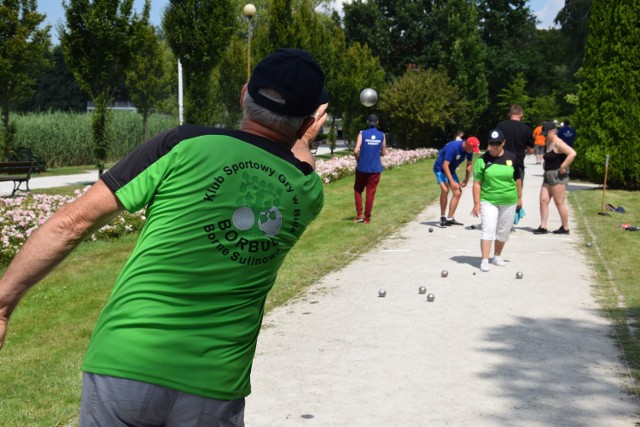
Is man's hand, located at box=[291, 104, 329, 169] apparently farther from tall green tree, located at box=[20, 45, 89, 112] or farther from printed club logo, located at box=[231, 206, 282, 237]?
tall green tree, located at box=[20, 45, 89, 112]

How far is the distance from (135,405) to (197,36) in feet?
70.6

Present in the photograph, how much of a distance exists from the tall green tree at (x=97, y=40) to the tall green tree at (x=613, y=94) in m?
12.9

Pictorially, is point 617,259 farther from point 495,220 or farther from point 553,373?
point 553,373

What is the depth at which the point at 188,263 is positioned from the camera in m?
2.32

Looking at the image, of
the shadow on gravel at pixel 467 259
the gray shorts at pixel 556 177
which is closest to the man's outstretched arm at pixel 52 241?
the shadow on gravel at pixel 467 259

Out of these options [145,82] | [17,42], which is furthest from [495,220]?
[145,82]

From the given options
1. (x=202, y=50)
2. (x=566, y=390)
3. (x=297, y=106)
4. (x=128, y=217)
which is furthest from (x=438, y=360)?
(x=202, y=50)

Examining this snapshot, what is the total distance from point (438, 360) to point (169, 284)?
4571 millimetres

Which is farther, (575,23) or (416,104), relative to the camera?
(575,23)

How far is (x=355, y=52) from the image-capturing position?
41719 millimetres

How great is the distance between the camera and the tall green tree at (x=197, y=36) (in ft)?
75.3

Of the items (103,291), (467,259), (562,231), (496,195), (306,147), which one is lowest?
(103,291)

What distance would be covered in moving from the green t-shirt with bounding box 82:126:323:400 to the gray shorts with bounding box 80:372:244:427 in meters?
0.03

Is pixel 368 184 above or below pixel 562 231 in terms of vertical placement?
above
